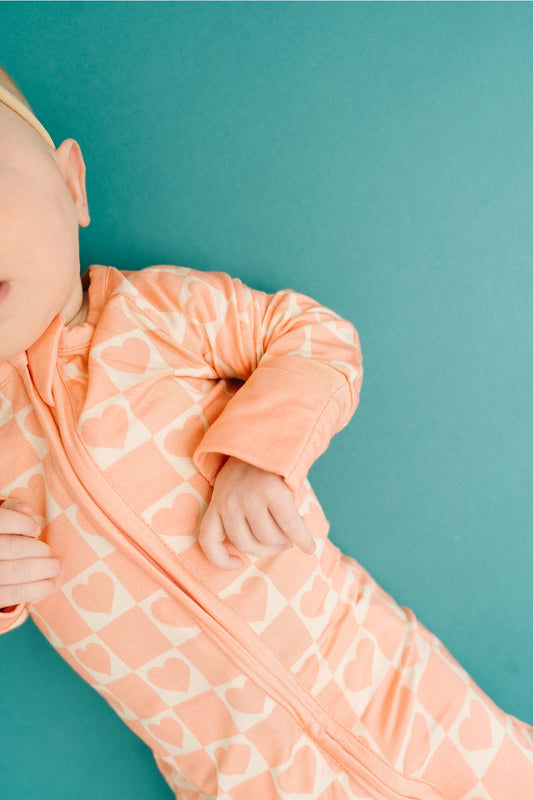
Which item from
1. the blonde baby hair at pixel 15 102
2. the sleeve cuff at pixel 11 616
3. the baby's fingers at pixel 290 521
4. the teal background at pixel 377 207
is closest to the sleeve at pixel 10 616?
the sleeve cuff at pixel 11 616

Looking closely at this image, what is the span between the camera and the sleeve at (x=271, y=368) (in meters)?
0.77

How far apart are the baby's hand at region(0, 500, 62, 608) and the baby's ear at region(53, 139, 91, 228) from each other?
39 centimetres

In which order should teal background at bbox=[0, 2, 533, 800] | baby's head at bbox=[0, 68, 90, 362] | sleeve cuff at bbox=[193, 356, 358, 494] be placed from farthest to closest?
teal background at bbox=[0, 2, 533, 800], sleeve cuff at bbox=[193, 356, 358, 494], baby's head at bbox=[0, 68, 90, 362]

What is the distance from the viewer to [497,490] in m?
1.08

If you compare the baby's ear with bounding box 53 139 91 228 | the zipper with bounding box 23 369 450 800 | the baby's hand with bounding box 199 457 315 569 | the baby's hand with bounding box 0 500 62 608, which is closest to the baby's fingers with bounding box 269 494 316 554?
the baby's hand with bounding box 199 457 315 569

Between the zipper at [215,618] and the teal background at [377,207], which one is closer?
the zipper at [215,618]

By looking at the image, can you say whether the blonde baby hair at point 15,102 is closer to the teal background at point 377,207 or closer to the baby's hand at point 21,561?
the teal background at point 377,207

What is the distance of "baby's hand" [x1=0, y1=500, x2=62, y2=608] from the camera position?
0.77m

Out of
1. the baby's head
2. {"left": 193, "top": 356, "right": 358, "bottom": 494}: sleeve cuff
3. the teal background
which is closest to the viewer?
the baby's head

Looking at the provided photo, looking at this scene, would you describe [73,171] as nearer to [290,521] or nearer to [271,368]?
[271,368]

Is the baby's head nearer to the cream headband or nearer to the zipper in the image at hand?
the cream headband

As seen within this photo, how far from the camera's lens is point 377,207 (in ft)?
3.42

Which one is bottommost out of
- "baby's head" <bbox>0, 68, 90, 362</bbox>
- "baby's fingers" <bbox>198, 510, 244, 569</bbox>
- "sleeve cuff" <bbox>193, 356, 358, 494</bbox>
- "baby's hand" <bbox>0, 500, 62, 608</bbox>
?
"baby's hand" <bbox>0, 500, 62, 608</bbox>

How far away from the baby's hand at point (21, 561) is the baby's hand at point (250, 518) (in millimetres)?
213
